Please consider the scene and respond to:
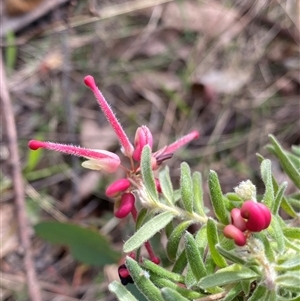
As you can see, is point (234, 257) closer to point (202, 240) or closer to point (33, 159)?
point (202, 240)

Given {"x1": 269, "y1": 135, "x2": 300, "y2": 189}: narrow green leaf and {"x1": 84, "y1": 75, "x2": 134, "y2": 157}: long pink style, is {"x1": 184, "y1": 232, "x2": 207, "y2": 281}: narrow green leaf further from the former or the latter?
{"x1": 269, "y1": 135, "x2": 300, "y2": 189}: narrow green leaf

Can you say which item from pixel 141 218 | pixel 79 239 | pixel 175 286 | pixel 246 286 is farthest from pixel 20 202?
pixel 246 286

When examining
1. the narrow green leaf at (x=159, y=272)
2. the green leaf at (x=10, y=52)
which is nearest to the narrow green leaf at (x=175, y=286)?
the narrow green leaf at (x=159, y=272)

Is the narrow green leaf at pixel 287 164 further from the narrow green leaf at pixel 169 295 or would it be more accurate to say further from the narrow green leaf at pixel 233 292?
the narrow green leaf at pixel 169 295

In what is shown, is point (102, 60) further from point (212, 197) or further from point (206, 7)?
point (212, 197)

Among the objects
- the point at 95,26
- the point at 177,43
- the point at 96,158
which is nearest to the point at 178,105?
the point at 177,43

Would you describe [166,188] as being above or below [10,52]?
below

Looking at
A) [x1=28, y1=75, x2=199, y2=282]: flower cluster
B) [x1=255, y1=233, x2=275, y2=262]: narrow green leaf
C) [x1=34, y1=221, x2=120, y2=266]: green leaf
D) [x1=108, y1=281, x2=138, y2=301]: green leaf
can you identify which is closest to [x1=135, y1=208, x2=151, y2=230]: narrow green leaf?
[x1=28, y1=75, x2=199, y2=282]: flower cluster
